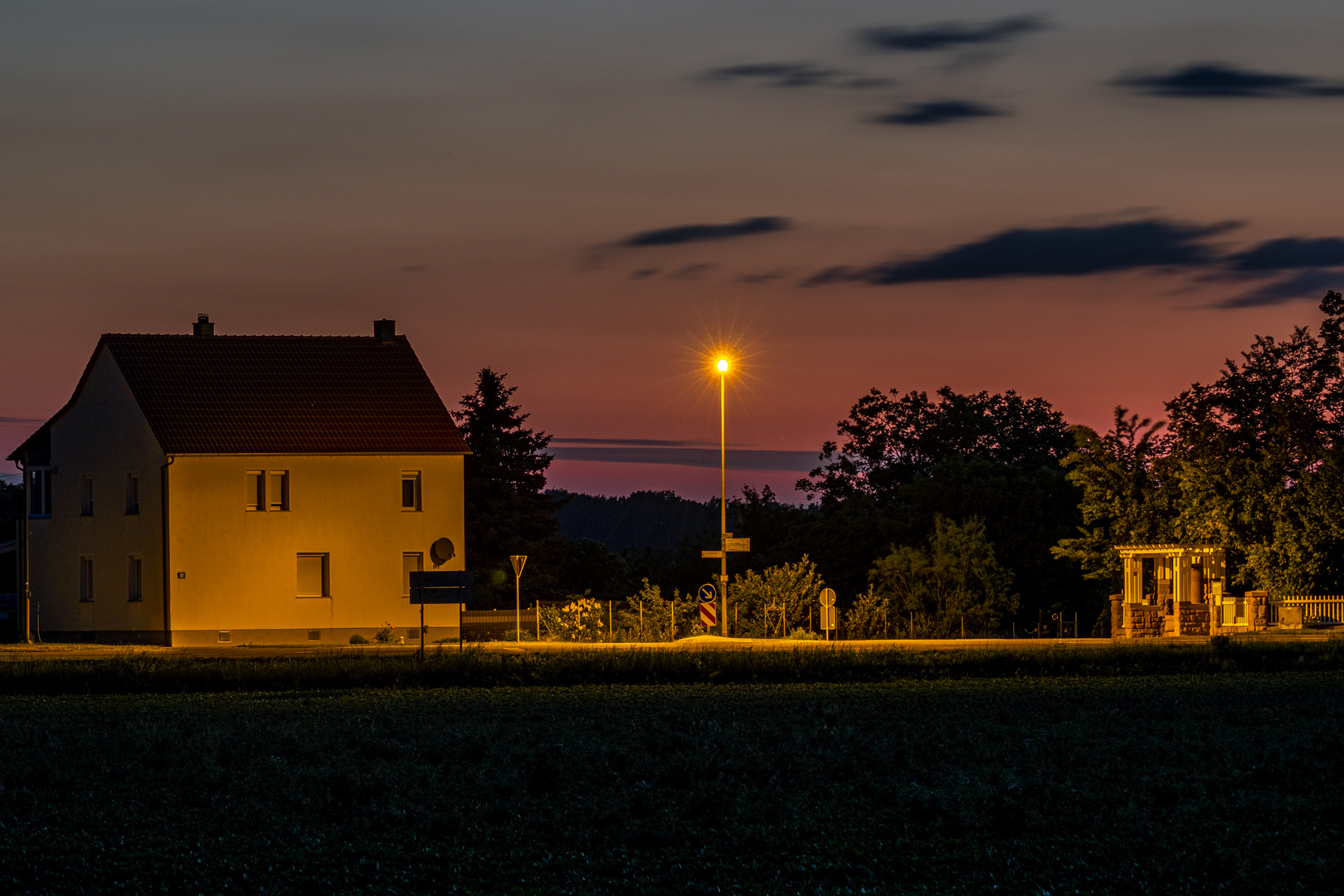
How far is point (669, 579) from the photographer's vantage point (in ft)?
293

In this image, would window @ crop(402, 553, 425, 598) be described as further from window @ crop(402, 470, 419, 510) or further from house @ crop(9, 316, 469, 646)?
window @ crop(402, 470, 419, 510)

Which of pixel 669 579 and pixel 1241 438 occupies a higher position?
pixel 1241 438

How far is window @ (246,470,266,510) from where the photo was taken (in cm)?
4341

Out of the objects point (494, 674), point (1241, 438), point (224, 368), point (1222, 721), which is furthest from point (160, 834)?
point (1241, 438)

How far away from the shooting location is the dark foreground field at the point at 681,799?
10.1 m

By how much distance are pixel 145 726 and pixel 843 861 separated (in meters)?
10.2

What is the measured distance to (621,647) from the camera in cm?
3203

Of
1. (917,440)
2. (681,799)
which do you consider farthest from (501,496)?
(681,799)

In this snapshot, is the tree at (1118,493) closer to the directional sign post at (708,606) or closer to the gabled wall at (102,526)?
the directional sign post at (708,606)

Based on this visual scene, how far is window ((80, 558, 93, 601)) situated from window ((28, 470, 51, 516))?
243 cm

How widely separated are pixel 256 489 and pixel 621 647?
52.3ft

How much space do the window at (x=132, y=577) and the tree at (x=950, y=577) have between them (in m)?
22.4

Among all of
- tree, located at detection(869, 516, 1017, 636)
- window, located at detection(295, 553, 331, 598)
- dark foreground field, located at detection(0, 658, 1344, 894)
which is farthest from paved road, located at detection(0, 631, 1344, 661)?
tree, located at detection(869, 516, 1017, 636)

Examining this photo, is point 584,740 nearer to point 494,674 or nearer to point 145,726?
point 145,726
